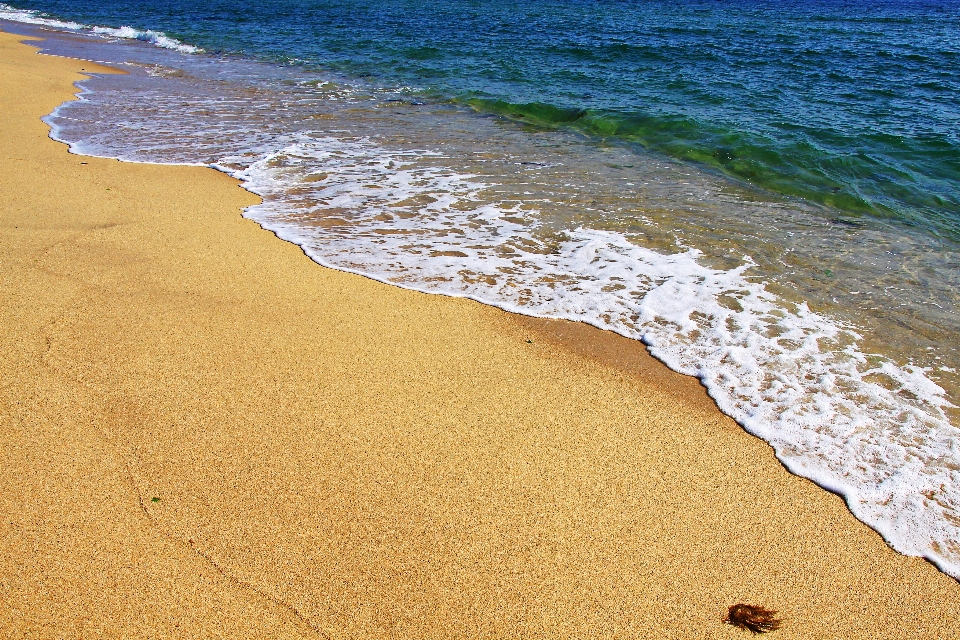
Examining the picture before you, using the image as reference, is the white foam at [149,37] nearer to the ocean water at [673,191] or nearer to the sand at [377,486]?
the ocean water at [673,191]

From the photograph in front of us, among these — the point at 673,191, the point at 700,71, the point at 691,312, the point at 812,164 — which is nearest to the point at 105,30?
the point at 700,71

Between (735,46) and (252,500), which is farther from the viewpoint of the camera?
(735,46)

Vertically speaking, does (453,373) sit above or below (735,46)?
below

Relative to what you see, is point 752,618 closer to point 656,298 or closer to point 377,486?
point 377,486

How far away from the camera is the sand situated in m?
2.60

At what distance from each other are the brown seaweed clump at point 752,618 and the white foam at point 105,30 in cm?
2051

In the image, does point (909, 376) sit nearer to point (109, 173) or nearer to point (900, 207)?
point (900, 207)

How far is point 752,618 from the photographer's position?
263cm

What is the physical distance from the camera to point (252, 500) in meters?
3.03

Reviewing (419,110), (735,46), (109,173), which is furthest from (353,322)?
(735,46)

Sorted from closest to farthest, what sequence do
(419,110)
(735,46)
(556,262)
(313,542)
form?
1. (313,542)
2. (556,262)
3. (419,110)
4. (735,46)

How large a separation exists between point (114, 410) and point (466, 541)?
2.04 meters

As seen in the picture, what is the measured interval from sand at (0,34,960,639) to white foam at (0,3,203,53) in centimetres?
1776

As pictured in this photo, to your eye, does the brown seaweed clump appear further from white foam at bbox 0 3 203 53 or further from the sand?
white foam at bbox 0 3 203 53
